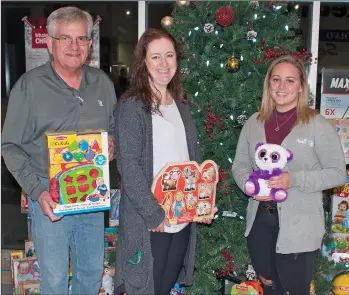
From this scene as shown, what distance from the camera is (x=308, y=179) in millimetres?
2535

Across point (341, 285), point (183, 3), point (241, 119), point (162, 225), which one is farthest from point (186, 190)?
point (341, 285)

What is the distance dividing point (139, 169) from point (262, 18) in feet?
5.65

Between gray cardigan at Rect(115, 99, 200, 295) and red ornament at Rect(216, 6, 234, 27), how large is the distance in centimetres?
109

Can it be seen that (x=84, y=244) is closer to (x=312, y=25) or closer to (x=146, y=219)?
(x=146, y=219)

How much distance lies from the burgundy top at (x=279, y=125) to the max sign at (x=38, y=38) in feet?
8.13

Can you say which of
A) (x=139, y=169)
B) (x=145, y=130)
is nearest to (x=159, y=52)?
(x=145, y=130)

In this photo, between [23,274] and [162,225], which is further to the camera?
[23,274]

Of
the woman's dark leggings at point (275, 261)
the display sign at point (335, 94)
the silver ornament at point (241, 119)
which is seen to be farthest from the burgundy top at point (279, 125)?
the display sign at point (335, 94)

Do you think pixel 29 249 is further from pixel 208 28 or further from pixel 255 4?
pixel 255 4

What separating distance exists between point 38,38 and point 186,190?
2.51 meters

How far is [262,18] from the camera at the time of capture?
3.42m

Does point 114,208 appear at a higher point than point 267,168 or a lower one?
lower

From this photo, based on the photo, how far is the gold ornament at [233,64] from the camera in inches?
131

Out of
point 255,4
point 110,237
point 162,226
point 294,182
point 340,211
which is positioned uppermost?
point 255,4
